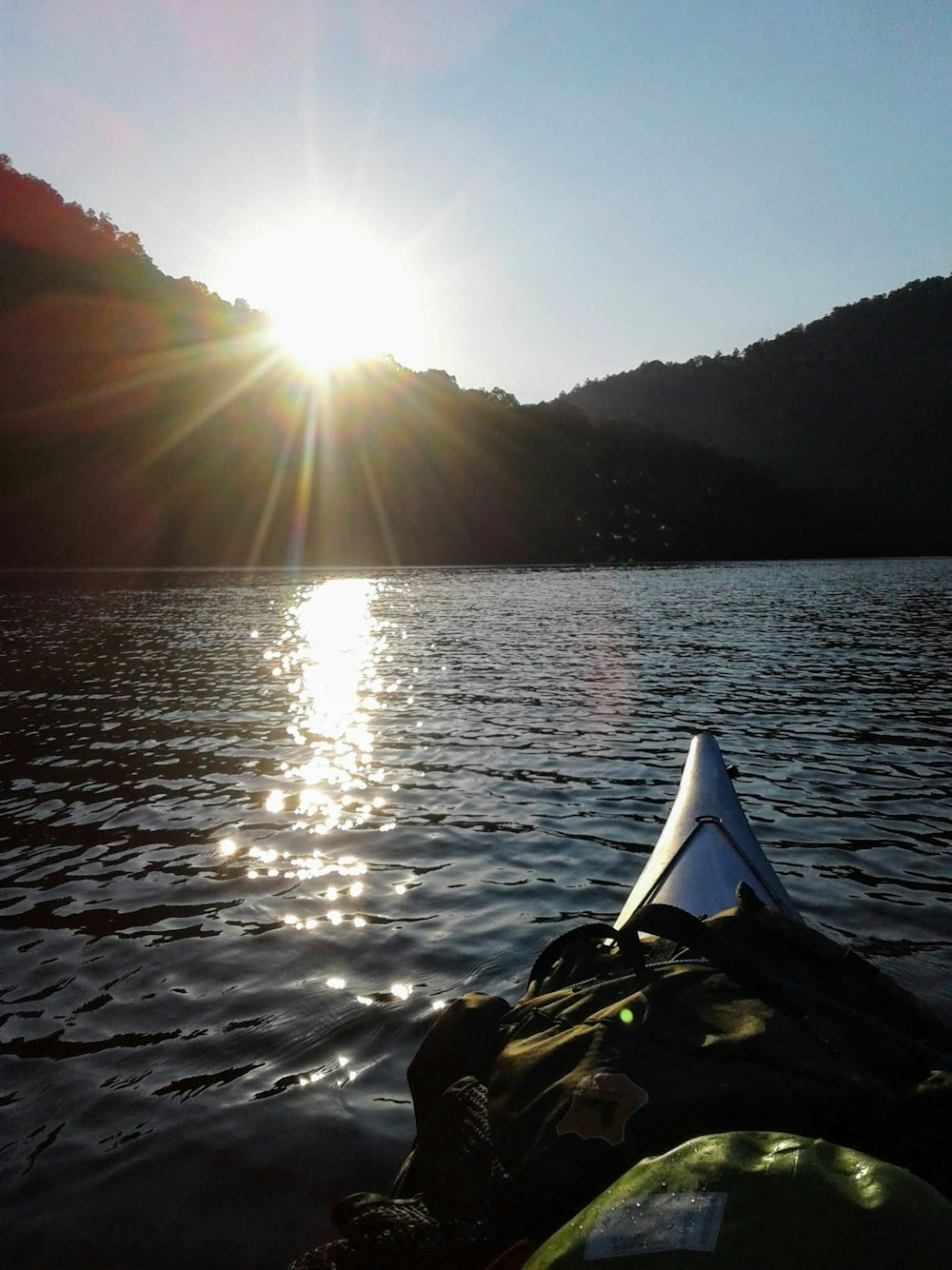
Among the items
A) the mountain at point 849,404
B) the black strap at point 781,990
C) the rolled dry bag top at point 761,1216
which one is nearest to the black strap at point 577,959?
the black strap at point 781,990

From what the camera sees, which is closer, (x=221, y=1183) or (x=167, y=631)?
(x=221, y=1183)

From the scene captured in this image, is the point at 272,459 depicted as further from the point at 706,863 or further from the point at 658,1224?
the point at 658,1224

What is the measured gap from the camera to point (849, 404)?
17512 centimetres

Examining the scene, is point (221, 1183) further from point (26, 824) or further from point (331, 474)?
point (331, 474)

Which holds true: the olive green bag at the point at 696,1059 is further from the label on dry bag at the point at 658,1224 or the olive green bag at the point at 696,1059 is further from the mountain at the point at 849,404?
the mountain at the point at 849,404

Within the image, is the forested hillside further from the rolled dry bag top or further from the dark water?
the rolled dry bag top

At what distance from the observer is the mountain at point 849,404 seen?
159750mm

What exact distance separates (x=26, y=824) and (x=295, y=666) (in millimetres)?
12186

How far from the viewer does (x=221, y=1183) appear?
13.0 feet

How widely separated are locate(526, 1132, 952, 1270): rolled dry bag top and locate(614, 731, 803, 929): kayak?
10.8ft

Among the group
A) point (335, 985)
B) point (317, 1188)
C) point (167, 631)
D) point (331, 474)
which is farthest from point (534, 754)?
point (331, 474)

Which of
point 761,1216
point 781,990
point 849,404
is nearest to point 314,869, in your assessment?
point 781,990

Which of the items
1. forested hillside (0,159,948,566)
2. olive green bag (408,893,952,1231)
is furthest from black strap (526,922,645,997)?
forested hillside (0,159,948,566)

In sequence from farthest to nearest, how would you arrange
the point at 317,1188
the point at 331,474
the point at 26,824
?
the point at 331,474
the point at 26,824
the point at 317,1188
